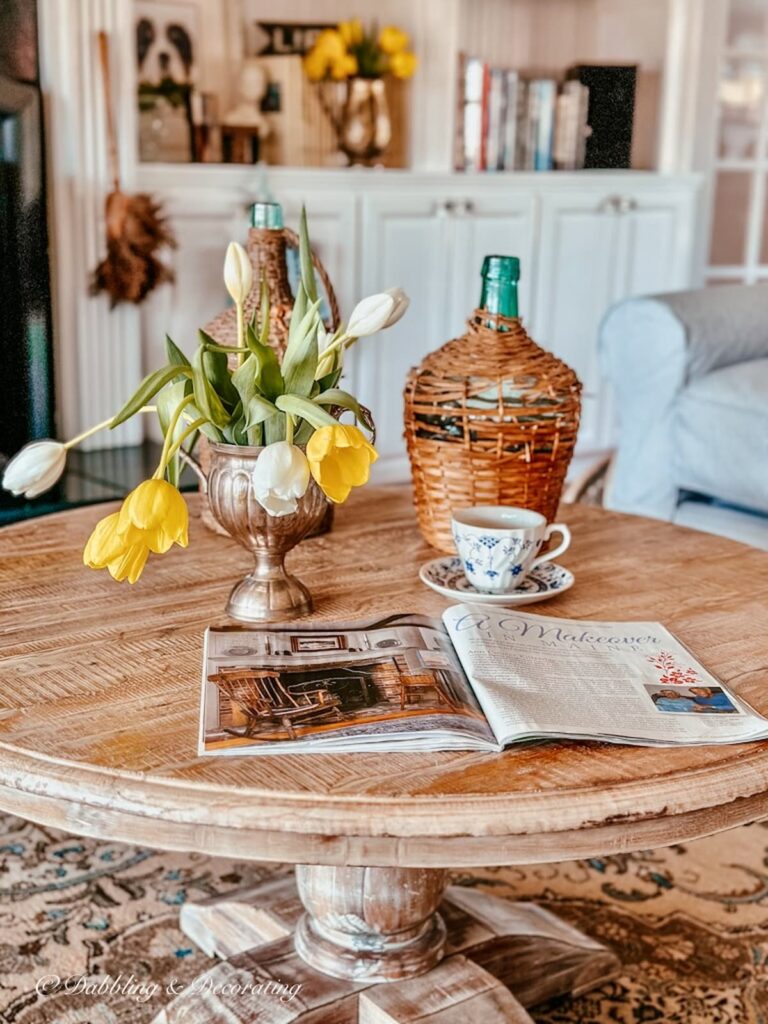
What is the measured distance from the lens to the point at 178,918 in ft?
4.94

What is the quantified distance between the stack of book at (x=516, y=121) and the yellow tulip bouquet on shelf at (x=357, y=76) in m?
0.25

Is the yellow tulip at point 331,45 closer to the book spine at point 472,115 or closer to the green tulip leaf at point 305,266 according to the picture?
the book spine at point 472,115

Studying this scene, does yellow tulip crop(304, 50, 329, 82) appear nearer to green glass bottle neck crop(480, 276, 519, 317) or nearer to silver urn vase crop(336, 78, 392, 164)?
silver urn vase crop(336, 78, 392, 164)

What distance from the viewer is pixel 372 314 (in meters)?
1.07

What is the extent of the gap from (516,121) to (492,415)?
8.44ft

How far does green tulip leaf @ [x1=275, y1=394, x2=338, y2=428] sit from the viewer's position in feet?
3.29

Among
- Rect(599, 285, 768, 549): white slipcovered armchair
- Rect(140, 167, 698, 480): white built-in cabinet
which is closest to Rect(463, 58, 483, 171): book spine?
Rect(140, 167, 698, 480): white built-in cabinet

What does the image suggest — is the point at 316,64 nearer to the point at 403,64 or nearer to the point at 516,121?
the point at 403,64

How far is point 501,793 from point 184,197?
2.42m

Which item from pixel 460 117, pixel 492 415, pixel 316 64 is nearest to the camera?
pixel 492 415

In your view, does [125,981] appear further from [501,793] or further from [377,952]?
[501,793]

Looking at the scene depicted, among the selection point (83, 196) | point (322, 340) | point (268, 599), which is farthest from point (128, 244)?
point (268, 599)

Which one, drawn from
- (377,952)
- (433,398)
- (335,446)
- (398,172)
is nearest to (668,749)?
(335,446)

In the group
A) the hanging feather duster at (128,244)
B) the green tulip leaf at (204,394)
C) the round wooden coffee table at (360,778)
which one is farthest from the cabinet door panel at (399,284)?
the green tulip leaf at (204,394)
